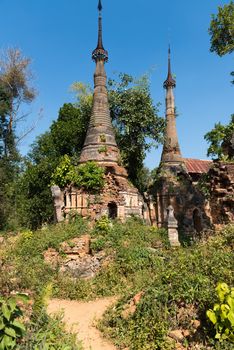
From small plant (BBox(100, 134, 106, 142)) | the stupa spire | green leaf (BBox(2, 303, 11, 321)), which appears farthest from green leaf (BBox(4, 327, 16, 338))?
small plant (BBox(100, 134, 106, 142))

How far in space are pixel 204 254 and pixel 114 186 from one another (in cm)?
726

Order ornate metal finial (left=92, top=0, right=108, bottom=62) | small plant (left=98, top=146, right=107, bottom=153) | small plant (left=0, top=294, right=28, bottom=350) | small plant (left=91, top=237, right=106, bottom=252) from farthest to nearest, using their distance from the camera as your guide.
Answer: ornate metal finial (left=92, top=0, right=108, bottom=62) → small plant (left=98, top=146, right=107, bottom=153) → small plant (left=91, top=237, right=106, bottom=252) → small plant (left=0, top=294, right=28, bottom=350)

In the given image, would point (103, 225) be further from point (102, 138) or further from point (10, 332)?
point (10, 332)

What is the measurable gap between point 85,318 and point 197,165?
2059 centimetres

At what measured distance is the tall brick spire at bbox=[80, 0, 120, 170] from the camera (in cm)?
1422

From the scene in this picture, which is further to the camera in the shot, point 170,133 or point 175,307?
point 170,133

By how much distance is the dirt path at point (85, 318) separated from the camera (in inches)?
203

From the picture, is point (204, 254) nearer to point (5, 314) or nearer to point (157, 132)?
point (5, 314)

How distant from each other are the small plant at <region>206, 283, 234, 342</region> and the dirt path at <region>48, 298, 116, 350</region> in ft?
6.23

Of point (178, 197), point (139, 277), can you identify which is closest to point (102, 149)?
point (178, 197)

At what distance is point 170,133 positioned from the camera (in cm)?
2048

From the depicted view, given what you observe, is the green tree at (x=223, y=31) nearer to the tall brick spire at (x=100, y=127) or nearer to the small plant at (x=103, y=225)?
the tall brick spire at (x=100, y=127)

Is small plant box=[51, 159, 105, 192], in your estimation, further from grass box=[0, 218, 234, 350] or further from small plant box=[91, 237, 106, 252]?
small plant box=[91, 237, 106, 252]

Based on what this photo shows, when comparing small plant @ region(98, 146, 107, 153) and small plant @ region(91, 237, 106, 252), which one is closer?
small plant @ region(91, 237, 106, 252)
